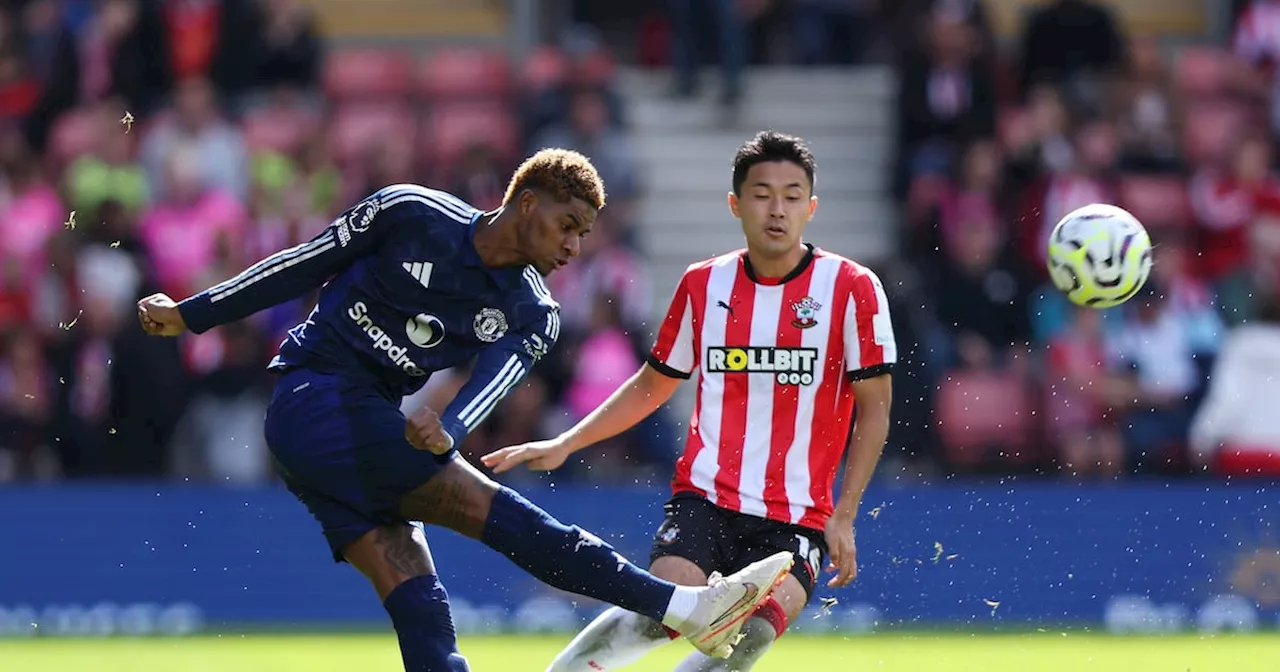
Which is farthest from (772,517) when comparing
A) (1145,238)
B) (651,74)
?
(651,74)

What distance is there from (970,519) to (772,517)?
437 cm

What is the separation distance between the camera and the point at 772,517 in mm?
7012

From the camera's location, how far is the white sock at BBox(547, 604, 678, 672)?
691 centimetres

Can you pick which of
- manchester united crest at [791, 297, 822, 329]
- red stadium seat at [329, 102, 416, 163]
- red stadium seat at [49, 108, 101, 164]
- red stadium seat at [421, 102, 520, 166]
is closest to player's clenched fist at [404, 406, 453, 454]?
manchester united crest at [791, 297, 822, 329]

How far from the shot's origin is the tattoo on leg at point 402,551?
6.65 metres

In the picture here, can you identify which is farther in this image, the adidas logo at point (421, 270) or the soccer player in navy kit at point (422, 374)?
Answer: the adidas logo at point (421, 270)

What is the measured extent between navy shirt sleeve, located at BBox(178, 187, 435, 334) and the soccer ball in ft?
8.35

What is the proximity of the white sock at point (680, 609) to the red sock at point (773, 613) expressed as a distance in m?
0.36

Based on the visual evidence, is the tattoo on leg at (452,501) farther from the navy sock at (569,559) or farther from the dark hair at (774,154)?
the dark hair at (774,154)

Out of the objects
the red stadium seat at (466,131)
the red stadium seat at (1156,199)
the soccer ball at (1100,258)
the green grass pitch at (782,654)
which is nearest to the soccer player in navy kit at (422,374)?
the soccer ball at (1100,258)

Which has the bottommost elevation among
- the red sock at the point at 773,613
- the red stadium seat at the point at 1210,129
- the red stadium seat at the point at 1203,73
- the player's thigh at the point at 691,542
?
the red sock at the point at 773,613

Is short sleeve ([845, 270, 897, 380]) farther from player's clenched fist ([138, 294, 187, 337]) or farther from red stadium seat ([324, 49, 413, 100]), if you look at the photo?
red stadium seat ([324, 49, 413, 100])

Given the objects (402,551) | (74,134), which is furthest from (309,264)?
(74,134)

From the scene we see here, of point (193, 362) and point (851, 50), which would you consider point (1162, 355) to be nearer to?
point (851, 50)
